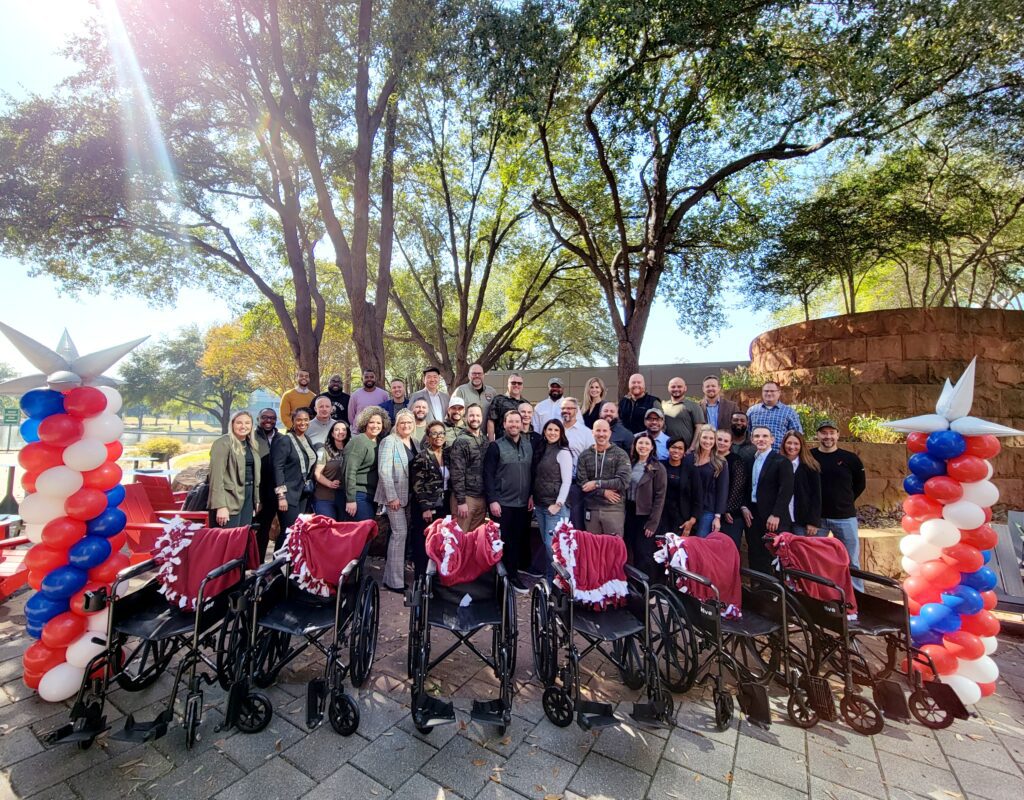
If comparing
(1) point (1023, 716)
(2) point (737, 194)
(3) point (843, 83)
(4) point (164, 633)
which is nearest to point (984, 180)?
(2) point (737, 194)

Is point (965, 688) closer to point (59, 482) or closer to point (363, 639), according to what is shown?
point (363, 639)

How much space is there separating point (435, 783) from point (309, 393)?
5.45 metres

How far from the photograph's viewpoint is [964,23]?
209 inches

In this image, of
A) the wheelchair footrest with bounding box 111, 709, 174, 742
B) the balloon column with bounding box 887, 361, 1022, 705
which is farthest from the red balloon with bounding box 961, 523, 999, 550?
the wheelchair footrest with bounding box 111, 709, 174, 742

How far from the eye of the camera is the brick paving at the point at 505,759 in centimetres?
224

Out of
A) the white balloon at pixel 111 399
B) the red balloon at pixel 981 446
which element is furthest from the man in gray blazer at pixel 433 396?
the red balloon at pixel 981 446

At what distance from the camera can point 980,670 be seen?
3010 millimetres

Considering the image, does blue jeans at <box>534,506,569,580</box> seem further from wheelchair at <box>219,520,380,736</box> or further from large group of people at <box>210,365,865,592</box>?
wheelchair at <box>219,520,380,736</box>

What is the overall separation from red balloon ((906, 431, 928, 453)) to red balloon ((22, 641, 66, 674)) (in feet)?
18.9

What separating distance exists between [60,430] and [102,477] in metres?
0.37

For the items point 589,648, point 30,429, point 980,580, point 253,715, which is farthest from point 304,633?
→ point 980,580

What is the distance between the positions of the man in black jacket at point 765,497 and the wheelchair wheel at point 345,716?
3.51 metres

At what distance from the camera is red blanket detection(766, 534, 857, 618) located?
312 centimetres

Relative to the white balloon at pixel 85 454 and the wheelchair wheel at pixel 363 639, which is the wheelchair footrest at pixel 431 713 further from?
the white balloon at pixel 85 454
